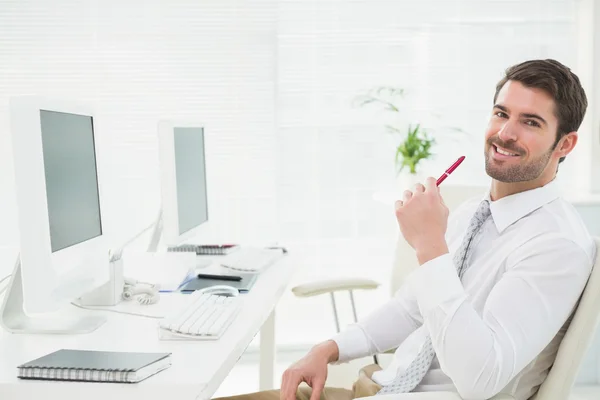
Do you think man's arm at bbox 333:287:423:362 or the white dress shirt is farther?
man's arm at bbox 333:287:423:362

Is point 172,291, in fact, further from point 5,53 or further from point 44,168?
point 5,53

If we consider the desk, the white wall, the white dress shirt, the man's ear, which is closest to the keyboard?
the desk

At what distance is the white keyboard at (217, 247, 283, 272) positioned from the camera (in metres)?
2.46

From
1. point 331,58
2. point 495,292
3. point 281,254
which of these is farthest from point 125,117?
point 495,292

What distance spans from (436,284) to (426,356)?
10.2 inches

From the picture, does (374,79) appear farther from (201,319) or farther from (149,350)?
(149,350)

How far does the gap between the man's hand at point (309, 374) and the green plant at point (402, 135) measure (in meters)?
2.03

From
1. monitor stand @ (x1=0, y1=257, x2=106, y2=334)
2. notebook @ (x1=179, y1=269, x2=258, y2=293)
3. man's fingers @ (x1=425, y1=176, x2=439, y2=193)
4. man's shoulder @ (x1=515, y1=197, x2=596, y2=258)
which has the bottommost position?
notebook @ (x1=179, y1=269, x2=258, y2=293)

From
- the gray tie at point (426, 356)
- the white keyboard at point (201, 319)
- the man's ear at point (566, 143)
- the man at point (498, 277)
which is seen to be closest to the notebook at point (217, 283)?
the white keyboard at point (201, 319)

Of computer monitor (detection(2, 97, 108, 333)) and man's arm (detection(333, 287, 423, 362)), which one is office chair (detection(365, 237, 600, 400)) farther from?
computer monitor (detection(2, 97, 108, 333))

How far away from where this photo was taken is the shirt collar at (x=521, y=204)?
4.98 ft

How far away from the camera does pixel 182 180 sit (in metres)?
2.43

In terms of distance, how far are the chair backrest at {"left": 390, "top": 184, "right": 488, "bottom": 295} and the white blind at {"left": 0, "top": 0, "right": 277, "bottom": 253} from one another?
1506mm

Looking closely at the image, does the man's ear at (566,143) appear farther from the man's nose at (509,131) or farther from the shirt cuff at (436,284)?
the shirt cuff at (436,284)
